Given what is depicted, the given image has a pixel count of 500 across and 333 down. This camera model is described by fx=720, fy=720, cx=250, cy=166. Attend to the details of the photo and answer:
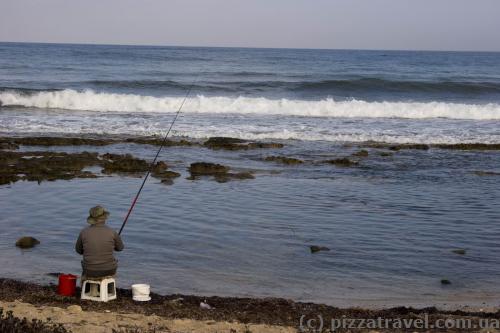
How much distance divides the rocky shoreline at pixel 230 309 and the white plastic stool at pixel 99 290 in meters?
0.11

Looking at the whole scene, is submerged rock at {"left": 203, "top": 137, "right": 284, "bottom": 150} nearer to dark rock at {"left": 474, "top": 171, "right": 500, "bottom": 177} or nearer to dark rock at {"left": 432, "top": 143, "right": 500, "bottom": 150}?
dark rock at {"left": 432, "top": 143, "right": 500, "bottom": 150}

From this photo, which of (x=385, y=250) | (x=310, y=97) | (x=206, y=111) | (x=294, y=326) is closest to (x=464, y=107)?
(x=310, y=97)

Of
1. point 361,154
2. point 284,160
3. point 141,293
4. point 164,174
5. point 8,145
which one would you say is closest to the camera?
point 141,293

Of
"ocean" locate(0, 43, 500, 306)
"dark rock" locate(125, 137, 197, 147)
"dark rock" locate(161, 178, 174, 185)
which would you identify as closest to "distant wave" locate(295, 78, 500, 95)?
"ocean" locate(0, 43, 500, 306)

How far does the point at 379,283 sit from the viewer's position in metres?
9.23

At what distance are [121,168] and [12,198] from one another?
11.9ft

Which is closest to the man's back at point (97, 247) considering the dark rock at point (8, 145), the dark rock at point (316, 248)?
the dark rock at point (316, 248)

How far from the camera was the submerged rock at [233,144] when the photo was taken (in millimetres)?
21203

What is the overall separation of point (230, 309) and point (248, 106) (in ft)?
86.7

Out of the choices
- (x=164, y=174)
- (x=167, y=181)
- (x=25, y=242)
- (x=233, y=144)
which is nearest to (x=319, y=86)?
(x=233, y=144)

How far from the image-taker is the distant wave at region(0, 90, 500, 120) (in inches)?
1289

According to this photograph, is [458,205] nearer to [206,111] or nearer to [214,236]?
[214,236]

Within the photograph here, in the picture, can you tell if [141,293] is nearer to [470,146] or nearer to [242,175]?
[242,175]

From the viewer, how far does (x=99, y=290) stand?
321 inches
